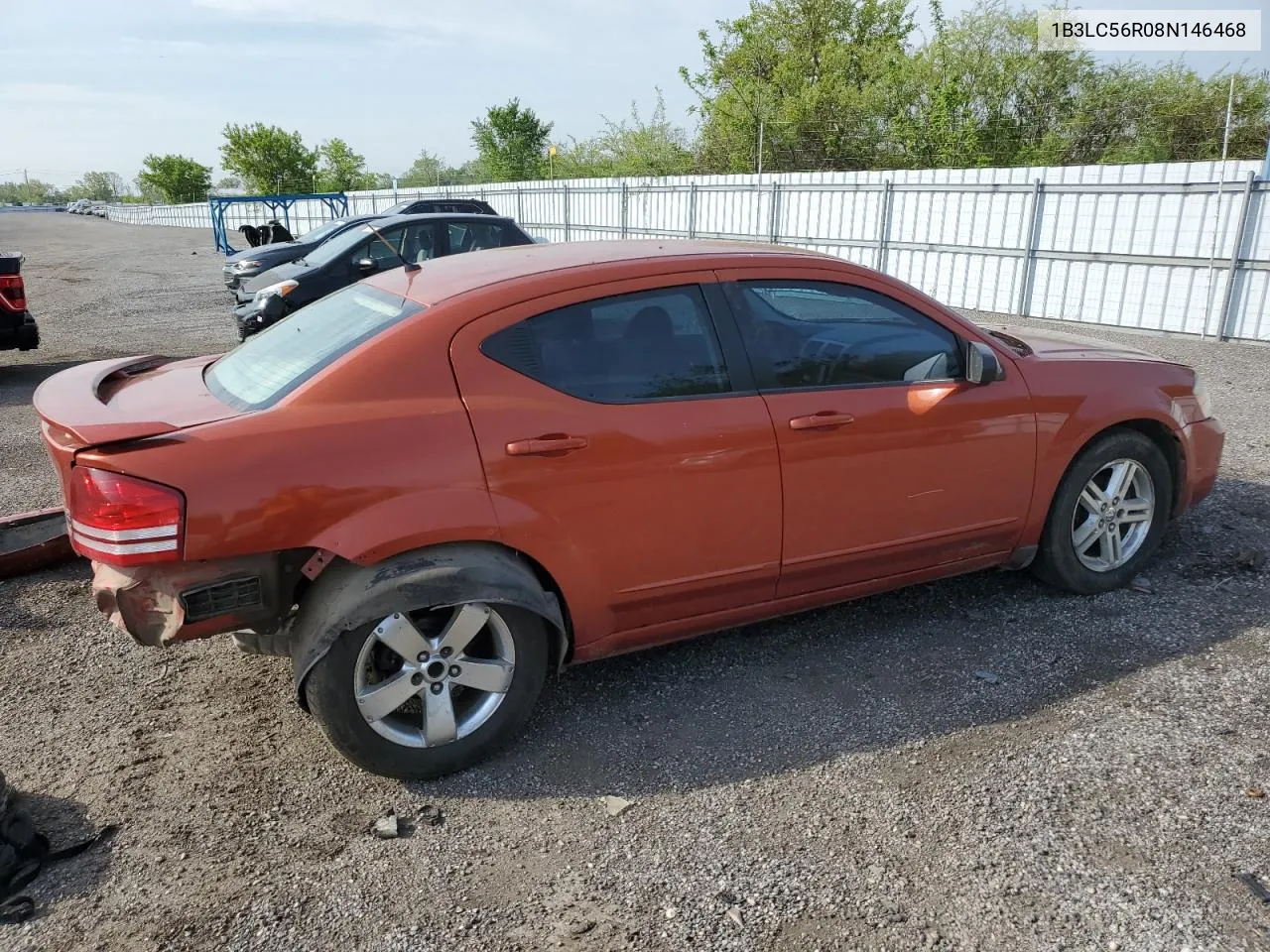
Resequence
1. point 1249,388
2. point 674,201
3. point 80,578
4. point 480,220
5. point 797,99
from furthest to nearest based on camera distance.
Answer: point 797,99 < point 674,201 < point 480,220 < point 1249,388 < point 80,578

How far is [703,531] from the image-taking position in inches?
128

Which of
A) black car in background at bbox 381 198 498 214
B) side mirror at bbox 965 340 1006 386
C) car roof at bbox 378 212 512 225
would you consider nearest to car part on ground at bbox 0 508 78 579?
side mirror at bbox 965 340 1006 386

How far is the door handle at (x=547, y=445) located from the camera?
9.67ft

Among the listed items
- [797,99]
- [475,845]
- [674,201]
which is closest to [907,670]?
[475,845]

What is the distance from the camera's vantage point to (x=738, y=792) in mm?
2932

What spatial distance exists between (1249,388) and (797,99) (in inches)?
1050

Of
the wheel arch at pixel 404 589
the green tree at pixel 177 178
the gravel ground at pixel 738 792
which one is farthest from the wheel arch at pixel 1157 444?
the green tree at pixel 177 178

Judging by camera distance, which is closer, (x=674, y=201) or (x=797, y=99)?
(x=674, y=201)

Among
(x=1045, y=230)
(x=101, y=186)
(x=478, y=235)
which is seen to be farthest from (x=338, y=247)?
(x=101, y=186)

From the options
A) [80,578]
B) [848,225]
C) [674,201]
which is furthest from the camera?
[674,201]

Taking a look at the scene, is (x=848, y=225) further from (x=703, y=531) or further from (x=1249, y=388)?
(x=703, y=531)

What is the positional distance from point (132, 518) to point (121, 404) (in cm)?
67

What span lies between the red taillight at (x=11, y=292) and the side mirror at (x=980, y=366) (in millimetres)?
9375

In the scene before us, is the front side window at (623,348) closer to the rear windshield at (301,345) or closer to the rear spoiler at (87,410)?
the rear windshield at (301,345)
